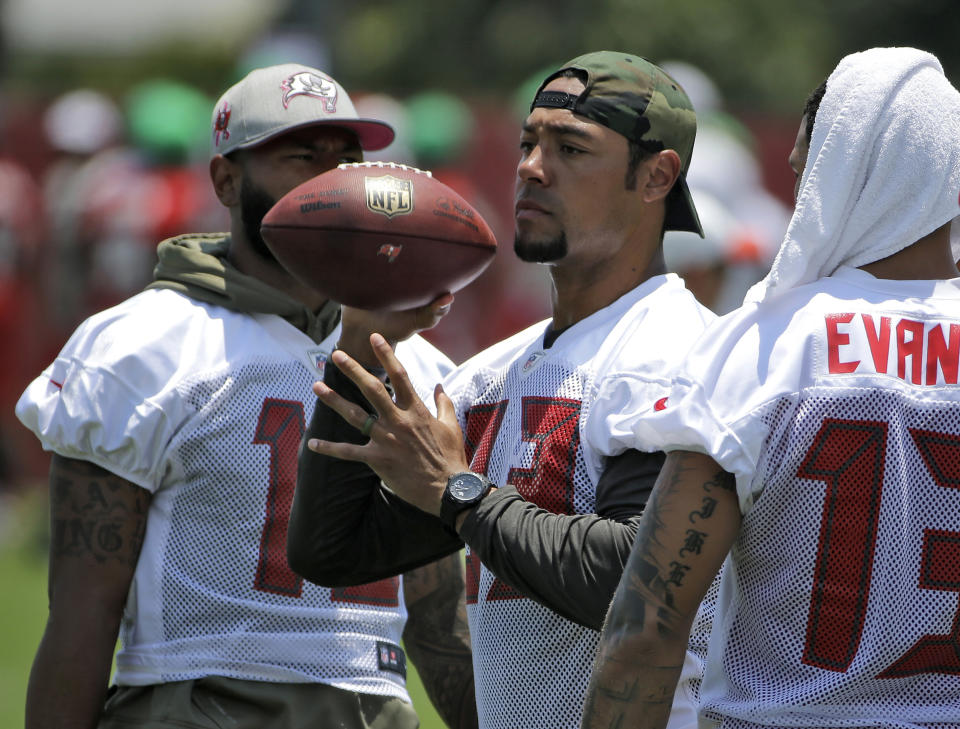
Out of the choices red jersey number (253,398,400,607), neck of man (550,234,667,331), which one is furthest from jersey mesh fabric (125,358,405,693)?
neck of man (550,234,667,331)

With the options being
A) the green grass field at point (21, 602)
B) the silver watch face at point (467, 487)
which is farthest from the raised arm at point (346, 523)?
the green grass field at point (21, 602)

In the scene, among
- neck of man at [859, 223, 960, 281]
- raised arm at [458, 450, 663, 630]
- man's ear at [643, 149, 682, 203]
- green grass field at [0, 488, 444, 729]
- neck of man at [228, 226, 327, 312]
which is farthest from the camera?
green grass field at [0, 488, 444, 729]

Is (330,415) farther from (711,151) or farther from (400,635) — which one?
(711,151)

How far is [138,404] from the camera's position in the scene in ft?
10.8

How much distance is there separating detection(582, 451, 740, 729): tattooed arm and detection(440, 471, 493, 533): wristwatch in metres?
0.42

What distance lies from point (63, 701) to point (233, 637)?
39 cm

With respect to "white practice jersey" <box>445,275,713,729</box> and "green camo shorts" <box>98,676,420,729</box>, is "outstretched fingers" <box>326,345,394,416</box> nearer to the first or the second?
"white practice jersey" <box>445,275,713,729</box>

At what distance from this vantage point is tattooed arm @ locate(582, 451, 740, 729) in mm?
2426

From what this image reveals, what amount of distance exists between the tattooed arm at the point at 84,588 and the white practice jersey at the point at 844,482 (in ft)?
4.52

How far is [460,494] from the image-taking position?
278 centimetres

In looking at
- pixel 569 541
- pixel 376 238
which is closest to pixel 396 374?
pixel 376 238

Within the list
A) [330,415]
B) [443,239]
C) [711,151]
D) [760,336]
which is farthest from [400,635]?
[711,151]

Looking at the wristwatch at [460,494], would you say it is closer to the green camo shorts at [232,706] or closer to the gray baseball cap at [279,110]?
the green camo shorts at [232,706]

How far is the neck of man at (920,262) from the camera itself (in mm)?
2543
